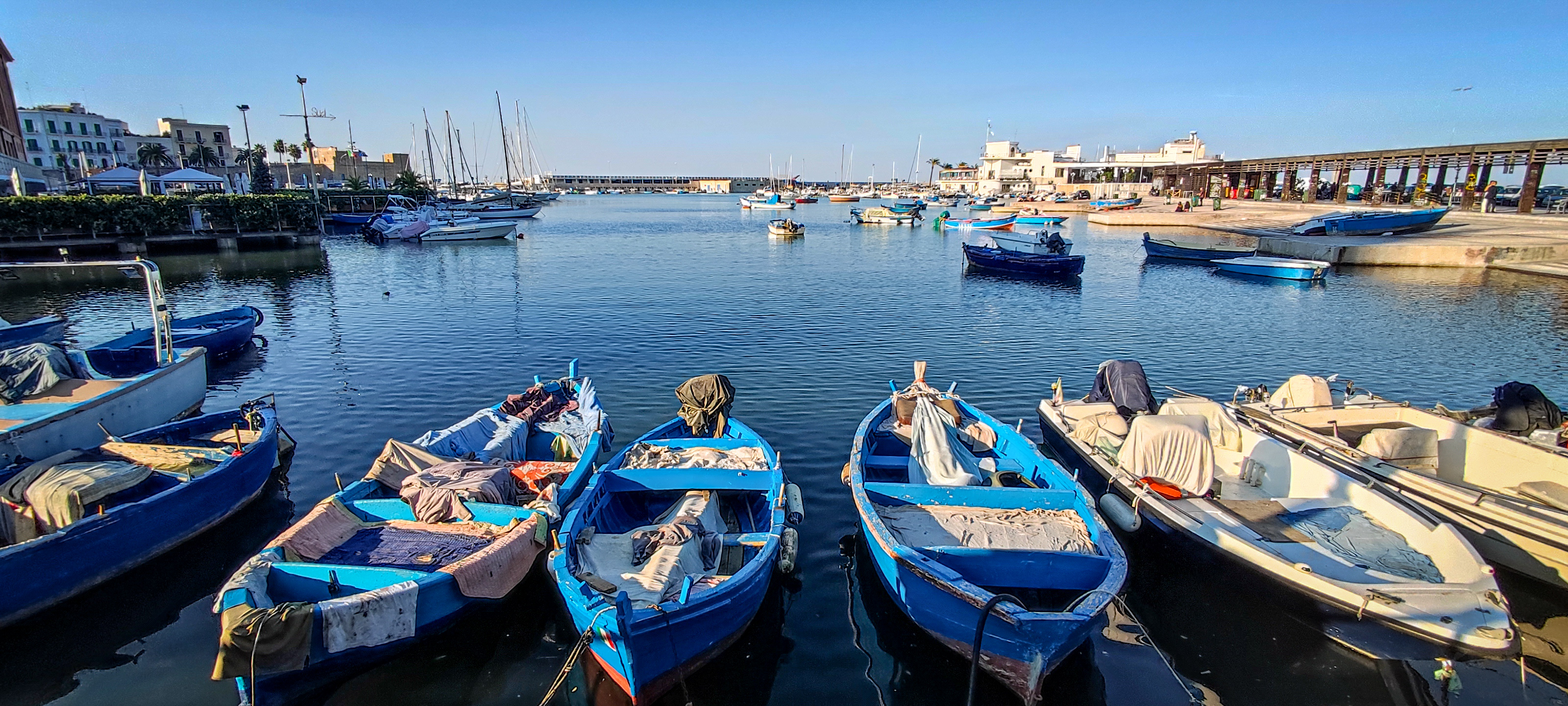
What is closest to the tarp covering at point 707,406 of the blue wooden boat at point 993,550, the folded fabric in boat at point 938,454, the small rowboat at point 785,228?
the blue wooden boat at point 993,550

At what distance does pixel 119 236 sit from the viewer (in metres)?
47.5

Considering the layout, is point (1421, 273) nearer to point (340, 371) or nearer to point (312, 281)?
point (340, 371)

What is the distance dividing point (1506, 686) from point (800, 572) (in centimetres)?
940

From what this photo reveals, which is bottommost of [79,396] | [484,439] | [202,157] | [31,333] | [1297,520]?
[1297,520]

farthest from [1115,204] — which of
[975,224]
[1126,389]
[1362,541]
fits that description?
[1362,541]

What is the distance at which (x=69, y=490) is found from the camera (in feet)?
32.6

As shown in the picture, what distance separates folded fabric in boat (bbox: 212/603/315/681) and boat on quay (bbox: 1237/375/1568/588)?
16.0 metres

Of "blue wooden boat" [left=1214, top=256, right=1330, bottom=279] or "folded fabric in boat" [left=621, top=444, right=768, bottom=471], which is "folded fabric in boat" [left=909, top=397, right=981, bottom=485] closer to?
"folded fabric in boat" [left=621, top=444, right=768, bottom=471]

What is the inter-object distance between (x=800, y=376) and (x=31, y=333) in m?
23.1

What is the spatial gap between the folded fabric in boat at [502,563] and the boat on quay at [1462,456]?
45.9ft

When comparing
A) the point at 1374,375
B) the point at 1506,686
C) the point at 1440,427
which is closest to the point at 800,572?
the point at 1506,686

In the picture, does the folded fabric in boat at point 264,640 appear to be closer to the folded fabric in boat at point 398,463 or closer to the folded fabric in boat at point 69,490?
the folded fabric in boat at point 398,463

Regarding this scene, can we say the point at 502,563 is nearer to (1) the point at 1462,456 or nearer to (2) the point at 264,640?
(2) the point at 264,640

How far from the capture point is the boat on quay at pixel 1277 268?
1620 inches
